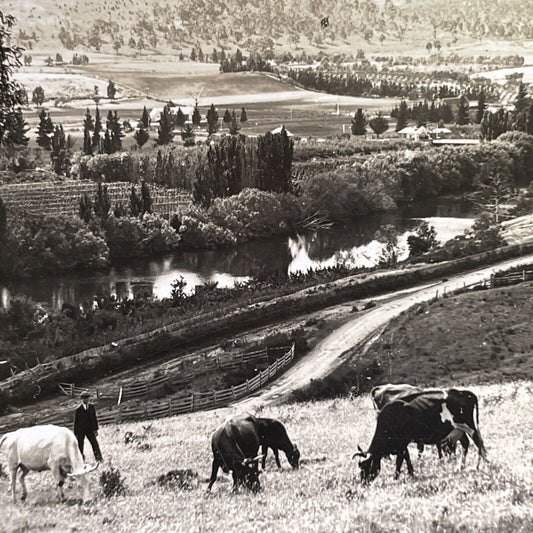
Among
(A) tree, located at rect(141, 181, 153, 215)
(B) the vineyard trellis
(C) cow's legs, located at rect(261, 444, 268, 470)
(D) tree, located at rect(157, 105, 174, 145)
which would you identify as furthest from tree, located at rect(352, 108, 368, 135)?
(C) cow's legs, located at rect(261, 444, 268, 470)

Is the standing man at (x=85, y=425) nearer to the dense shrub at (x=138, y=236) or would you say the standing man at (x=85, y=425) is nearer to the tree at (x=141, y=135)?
the dense shrub at (x=138, y=236)

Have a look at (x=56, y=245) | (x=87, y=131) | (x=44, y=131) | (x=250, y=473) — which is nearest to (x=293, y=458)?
(x=250, y=473)

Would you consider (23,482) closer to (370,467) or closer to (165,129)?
(370,467)

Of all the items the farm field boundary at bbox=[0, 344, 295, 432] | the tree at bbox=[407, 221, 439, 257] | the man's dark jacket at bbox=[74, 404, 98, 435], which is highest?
the man's dark jacket at bbox=[74, 404, 98, 435]

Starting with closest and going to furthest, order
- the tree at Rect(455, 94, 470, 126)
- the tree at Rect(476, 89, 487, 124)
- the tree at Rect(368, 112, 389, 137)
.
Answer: the tree at Rect(476, 89, 487, 124), the tree at Rect(455, 94, 470, 126), the tree at Rect(368, 112, 389, 137)

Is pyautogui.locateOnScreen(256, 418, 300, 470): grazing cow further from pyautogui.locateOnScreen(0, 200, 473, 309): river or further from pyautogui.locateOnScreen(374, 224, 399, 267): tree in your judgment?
pyautogui.locateOnScreen(374, 224, 399, 267): tree
